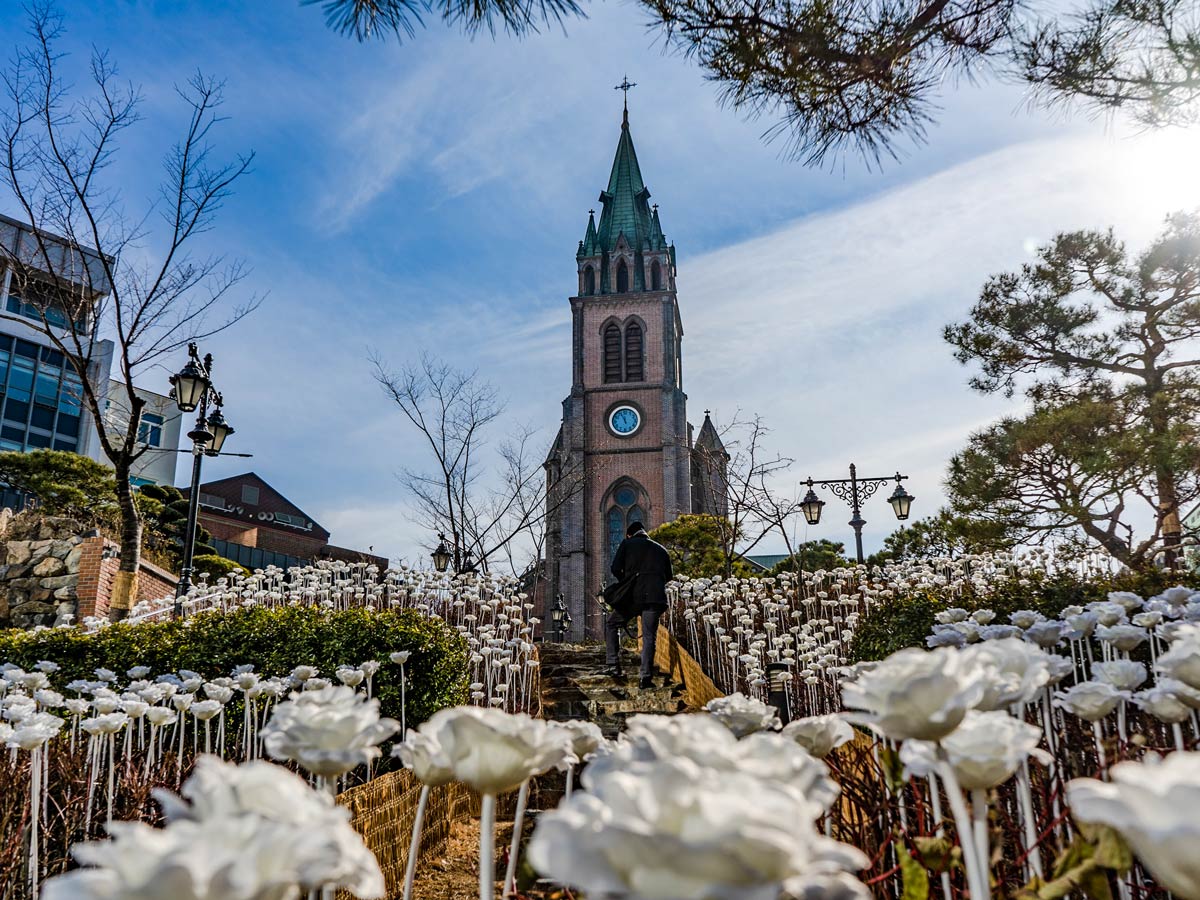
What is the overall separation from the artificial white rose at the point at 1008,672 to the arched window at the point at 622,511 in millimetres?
33596

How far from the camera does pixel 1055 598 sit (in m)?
5.85

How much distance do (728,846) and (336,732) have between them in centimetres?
82

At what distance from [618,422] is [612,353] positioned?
12.1ft

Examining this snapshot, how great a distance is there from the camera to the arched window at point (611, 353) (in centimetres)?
3766

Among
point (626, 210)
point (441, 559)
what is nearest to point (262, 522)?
point (626, 210)

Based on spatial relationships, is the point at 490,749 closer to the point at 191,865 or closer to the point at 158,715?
the point at 191,865

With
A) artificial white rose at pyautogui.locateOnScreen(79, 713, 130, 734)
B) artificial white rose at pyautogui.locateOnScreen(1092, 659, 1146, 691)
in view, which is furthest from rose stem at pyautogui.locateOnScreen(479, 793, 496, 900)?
artificial white rose at pyautogui.locateOnScreen(79, 713, 130, 734)

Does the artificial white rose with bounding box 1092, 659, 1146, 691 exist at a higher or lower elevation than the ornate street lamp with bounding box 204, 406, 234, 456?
lower

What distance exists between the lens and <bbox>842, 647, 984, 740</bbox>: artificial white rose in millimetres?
1048

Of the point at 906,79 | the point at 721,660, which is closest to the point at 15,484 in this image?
→ the point at 721,660

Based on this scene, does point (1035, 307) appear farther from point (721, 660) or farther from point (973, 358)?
point (721, 660)

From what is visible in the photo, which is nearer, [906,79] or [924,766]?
[924,766]

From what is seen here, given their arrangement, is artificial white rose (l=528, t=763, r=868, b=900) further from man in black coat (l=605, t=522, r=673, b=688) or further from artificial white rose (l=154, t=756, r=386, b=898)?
man in black coat (l=605, t=522, r=673, b=688)

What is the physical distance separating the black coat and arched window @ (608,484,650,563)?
2602 centimetres
